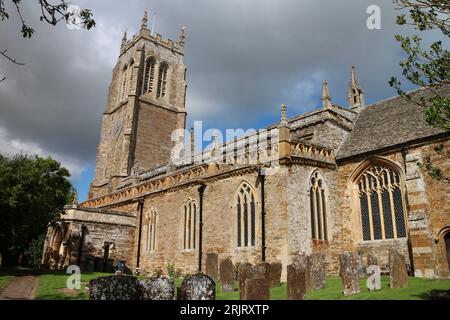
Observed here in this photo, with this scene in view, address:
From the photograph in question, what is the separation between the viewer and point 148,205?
75.2 feet

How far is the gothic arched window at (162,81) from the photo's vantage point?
142 ft

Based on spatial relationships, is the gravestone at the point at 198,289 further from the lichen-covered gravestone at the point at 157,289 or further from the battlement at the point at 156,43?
the battlement at the point at 156,43

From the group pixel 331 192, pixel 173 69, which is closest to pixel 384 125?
pixel 331 192

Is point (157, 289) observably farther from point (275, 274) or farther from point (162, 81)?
point (162, 81)

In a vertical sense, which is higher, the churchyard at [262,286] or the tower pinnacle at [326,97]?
the tower pinnacle at [326,97]

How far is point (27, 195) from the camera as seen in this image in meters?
16.0

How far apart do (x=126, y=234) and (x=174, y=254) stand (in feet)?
14.8

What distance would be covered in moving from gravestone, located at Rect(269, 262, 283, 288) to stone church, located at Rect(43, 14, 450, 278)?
95cm

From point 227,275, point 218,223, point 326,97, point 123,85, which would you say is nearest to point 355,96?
point 326,97

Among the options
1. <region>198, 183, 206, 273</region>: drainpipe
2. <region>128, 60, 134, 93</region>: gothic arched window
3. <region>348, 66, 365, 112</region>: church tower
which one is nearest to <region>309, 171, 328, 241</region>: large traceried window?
<region>198, 183, 206, 273</region>: drainpipe

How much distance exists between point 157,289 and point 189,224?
14.4 m

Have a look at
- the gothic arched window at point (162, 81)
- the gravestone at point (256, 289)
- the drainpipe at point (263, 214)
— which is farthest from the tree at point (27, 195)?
the gothic arched window at point (162, 81)

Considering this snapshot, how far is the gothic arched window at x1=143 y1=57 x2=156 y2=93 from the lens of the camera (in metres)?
42.4

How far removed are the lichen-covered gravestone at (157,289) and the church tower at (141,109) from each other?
102 ft
